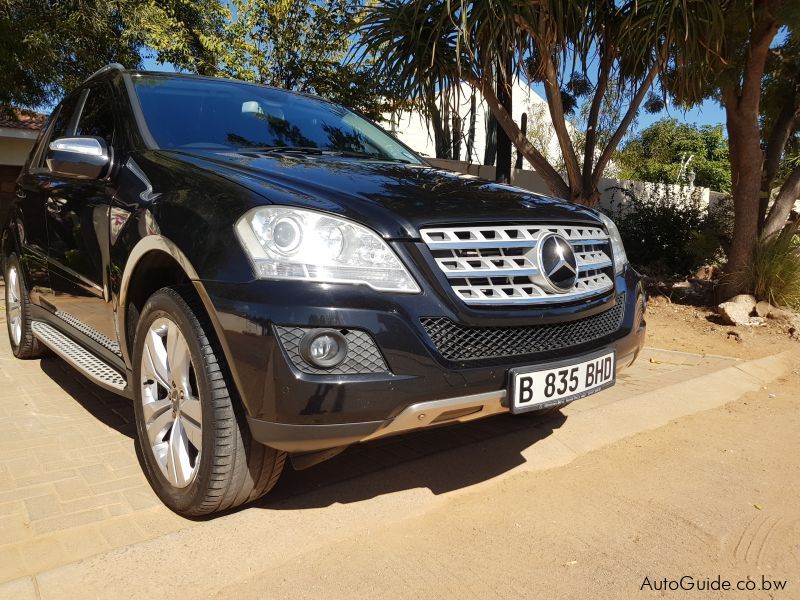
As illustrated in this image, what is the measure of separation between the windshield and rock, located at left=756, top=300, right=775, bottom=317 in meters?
4.59

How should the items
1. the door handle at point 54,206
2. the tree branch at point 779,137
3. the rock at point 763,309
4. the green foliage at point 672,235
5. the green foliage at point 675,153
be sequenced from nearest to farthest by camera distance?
1. the door handle at point 54,206
2. the rock at point 763,309
3. the tree branch at point 779,137
4. the green foliage at point 672,235
5. the green foliage at point 675,153

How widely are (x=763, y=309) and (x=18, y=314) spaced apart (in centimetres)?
656

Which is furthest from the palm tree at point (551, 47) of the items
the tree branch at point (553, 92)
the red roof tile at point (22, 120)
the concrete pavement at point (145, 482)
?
the red roof tile at point (22, 120)

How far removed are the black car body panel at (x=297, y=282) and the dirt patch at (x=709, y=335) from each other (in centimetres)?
333

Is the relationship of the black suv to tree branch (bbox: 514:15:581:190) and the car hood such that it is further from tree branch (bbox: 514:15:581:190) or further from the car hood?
tree branch (bbox: 514:15:581:190)

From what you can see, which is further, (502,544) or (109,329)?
(109,329)

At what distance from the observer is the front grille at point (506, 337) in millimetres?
2137

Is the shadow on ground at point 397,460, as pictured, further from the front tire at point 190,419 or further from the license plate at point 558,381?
the license plate at point 558,381

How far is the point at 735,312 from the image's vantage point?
664 cm

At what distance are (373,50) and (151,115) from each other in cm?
431

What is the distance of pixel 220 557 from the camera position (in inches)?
86.5

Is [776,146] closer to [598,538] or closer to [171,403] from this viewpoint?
[598,538]

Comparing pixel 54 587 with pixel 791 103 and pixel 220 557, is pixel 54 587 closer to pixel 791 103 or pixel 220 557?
pixel 220 557

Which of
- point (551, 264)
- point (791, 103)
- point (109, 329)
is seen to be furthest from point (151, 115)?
point (791, 103)
